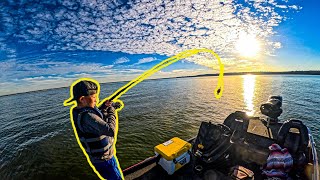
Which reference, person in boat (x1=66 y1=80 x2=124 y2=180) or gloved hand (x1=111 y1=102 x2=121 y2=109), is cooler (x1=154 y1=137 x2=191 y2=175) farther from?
gloved hand (x1=111 y1=102 x2=121 y2=109)

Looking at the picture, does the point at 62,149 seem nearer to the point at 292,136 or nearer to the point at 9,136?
the point at 9,136

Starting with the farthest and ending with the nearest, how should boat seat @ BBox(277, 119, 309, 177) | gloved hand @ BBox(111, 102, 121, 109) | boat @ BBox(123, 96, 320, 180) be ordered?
boat @ BBox(123, 96, 320, 180)
boat seat @ BBox(277, 119, 309, 177)
gloved hand @ BBox(111, 102, 121, 109)

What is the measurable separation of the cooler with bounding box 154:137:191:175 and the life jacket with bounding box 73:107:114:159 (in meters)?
2.74

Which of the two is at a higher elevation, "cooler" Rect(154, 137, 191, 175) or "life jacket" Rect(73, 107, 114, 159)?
"life jacket" Rect(73, 107, 114, 159)

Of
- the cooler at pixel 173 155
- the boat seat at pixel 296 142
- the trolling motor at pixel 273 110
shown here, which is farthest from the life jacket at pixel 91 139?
the trolling motor at pixel 273 110

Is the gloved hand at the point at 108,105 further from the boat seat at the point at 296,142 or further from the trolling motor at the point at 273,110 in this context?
the trolling motor at the point at 273,110

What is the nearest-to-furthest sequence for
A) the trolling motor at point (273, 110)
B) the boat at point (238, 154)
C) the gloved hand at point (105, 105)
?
the gloved hand at point (105, 105) → the boat at point (238, 154) → the trolling motor at point (273, 110)

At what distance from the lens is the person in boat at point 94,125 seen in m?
2.62

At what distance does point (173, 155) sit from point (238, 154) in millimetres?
2812

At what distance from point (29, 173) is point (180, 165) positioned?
1277cm

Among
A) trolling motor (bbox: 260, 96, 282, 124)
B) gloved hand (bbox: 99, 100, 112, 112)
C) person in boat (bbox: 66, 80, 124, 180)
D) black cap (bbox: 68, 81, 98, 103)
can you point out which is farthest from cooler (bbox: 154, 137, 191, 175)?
trolling motor (bbox: 260, 96, 282, 124)

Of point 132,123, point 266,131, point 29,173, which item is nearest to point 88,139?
point 266,131

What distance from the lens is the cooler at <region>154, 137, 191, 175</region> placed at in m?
5.49

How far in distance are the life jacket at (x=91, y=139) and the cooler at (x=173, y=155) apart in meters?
2.74
